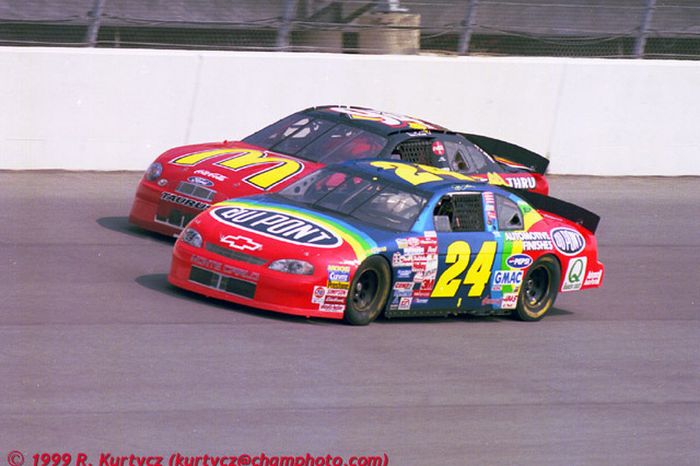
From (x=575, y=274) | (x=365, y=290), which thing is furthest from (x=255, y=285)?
(x=575, y=274)

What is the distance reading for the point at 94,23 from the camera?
15055mm

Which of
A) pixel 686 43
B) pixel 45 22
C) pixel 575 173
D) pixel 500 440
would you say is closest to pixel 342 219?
pixel 500 440

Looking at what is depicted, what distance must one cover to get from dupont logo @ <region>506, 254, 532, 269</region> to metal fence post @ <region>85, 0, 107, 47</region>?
22.5ft

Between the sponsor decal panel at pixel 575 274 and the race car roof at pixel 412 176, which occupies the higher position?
the race car roof at pixel 412 176

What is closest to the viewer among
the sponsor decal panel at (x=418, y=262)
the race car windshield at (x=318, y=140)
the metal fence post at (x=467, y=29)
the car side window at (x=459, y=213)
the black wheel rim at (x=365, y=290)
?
the black wheel rim at (x=365, y=290)

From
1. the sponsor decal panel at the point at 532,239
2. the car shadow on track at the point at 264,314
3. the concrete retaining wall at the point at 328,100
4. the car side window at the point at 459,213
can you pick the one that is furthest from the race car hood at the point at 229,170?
the concrete retaining wall at the point at 328,100

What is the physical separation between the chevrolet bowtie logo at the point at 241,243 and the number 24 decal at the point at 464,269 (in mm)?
1515

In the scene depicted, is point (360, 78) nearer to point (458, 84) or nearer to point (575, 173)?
point (458, 84)

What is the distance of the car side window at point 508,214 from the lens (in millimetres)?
10516

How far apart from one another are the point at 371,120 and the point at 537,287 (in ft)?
9.23

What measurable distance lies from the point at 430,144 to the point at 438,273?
10.1ft

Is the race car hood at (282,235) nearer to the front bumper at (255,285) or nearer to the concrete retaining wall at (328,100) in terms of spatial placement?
the front bumper at (255,285)

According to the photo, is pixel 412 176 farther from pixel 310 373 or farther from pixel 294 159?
pixel 310 373

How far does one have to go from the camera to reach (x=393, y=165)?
35.2ft
